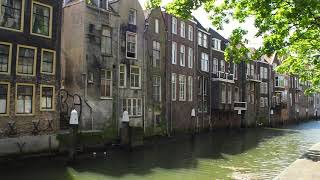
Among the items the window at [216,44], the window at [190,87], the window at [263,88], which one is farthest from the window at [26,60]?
the window at [263,88]

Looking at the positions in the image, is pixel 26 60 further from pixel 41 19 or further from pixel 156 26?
pixel 156 26

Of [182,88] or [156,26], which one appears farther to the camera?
[182,88]

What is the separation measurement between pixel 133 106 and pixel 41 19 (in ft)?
44.9

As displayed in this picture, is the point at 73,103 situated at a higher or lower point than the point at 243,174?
higher

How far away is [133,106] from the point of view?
39.0 metres

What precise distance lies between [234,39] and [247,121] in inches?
2098

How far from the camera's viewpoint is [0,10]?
26266 mm

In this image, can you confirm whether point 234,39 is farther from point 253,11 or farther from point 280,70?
point 280,70

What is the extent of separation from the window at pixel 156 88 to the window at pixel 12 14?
18186 mm

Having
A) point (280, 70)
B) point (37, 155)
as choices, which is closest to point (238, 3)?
point (280, 70)

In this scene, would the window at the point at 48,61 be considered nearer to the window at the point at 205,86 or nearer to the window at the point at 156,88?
the window at the point at 156,88

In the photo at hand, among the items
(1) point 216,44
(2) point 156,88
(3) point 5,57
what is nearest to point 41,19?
(3) point 5,57

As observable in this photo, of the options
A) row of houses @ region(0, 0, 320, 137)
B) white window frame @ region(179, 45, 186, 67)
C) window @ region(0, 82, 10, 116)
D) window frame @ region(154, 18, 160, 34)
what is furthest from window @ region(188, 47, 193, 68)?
window @ region(0, 82, 10, 116)

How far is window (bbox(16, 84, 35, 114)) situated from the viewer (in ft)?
88.2
